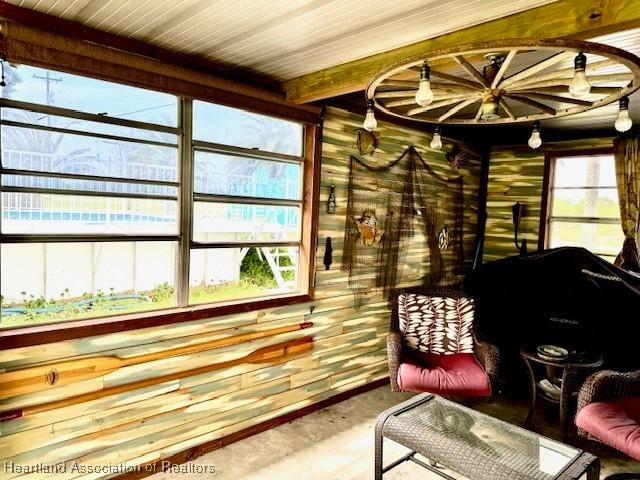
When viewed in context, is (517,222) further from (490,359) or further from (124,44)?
Result: (124,44)

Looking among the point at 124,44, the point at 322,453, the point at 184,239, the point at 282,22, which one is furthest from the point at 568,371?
the point at 124,44

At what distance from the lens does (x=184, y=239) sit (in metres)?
2.76

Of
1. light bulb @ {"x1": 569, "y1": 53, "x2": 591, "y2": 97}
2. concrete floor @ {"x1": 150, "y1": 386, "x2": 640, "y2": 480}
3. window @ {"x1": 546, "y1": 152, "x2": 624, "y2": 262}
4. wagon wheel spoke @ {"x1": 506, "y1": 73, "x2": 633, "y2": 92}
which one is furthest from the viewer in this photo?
window @ {"x1": 546, "y1": 152, "x2": 624, "y2": 262}

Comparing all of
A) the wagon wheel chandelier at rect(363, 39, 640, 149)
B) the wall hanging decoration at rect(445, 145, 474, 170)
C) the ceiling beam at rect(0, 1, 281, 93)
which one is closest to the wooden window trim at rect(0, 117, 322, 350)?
the ceiling beam at rect(0, 1, 281, 93)

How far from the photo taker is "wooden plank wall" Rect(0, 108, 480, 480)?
2309 mm

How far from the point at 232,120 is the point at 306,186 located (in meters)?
0.77

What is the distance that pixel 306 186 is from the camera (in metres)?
3.40

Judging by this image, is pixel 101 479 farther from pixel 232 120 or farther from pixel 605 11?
pixel 605 11

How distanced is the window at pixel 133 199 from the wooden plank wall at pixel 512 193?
107 inches

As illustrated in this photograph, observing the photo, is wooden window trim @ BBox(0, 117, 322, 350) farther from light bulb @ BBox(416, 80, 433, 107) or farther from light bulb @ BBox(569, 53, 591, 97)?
light bulb @ BBox(569, 53, 591, 97)

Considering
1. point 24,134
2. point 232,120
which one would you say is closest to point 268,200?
point 232,120

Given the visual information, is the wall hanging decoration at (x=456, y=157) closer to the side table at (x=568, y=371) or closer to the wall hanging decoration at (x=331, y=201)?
the wall hanging decoration at (x=331, y=201)

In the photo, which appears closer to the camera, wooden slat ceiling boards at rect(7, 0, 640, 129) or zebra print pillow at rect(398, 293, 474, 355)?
wooden slat ceiling boards at rect(7, 0, 640, 129)

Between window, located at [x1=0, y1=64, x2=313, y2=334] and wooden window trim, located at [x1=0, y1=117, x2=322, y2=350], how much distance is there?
48 millimetres
